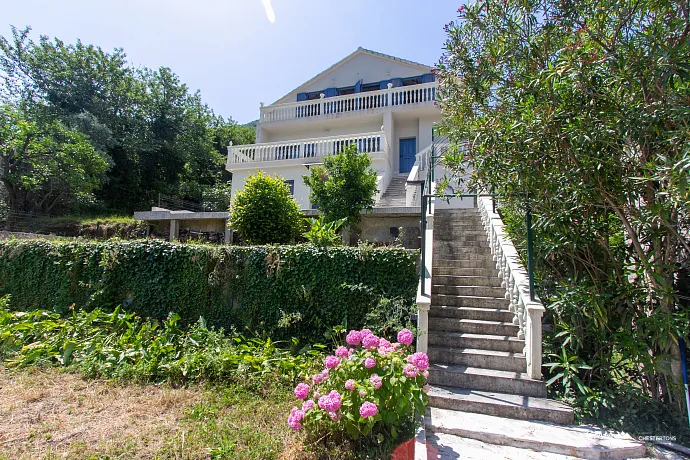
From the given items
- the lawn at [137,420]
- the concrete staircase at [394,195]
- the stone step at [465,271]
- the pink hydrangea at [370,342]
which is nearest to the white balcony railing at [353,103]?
the concrete staircase at [394,195]

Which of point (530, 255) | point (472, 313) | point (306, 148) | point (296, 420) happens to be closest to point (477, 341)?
point (472, 313)

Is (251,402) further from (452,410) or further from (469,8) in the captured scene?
(469,8)

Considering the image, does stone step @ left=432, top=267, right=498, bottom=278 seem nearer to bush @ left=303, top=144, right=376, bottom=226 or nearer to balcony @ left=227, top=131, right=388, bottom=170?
bush @ left=303, top=144, right=376, bottom=226

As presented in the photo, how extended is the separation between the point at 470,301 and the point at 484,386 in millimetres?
1419

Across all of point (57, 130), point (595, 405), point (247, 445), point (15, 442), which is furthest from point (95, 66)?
point (595, 405)

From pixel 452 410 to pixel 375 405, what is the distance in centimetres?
157

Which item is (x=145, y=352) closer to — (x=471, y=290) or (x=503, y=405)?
(x=503, y=405)

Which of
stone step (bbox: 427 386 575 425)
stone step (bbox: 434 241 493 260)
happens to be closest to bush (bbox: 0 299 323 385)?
stone step (bbox: 427 386 575 425)

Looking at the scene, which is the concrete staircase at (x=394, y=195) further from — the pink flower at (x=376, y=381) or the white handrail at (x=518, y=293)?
the pink flower at (x=376, y=381)

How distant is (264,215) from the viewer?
23.5 feet

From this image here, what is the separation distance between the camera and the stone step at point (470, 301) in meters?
4.98

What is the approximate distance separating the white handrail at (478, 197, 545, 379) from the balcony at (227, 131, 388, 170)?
225 inches

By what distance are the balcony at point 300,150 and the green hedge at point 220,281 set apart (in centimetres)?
582

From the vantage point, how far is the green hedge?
17.9ft
